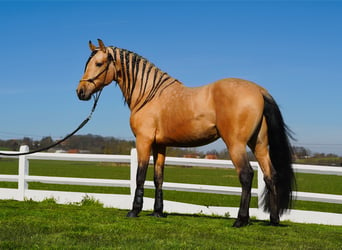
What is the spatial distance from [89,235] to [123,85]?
2640 mm

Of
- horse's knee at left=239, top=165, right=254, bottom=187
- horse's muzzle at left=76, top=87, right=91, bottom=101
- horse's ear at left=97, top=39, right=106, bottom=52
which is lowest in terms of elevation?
horse's knee at left=239, top=165, right=254, bottom=187

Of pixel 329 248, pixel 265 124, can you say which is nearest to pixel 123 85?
pixel 265 124

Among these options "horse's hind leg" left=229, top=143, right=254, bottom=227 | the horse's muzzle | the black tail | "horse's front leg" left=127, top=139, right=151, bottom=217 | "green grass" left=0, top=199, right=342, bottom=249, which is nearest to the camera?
"green grass" left=0, top=199, right=342, bottom=249

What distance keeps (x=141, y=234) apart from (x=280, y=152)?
233 centimetres

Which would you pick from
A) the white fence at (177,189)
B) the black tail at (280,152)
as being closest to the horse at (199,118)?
the black tail at (280,152)

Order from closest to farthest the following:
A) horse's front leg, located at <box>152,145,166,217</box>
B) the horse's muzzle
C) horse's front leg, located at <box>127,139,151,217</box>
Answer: horse's front leg, located at <box>127,139,151,217</box> < the horse's muzzle < horse's front leg, located at <box>152,145,166,217</box>

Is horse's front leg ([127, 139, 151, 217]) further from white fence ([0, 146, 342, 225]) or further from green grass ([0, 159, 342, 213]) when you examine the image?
green grass ([0, 159, 342, 213])

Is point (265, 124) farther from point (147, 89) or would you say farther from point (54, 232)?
point (54, 232)

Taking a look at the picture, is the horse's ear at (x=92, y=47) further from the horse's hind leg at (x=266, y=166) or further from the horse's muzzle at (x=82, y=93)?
the horse's hind leg at (x=266, y=166)

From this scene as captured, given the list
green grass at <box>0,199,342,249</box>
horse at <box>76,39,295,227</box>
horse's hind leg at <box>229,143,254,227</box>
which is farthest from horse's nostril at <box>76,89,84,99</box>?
horse's hind leg at <box>229,143,254,227</box>

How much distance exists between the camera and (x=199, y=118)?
5.63 m

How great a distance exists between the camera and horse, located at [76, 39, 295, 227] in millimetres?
5328

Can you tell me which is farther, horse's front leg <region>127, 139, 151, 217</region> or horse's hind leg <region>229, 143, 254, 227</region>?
horse's front leg <region>127, 139, 151, 217</region>

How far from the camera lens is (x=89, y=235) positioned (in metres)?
4.57
